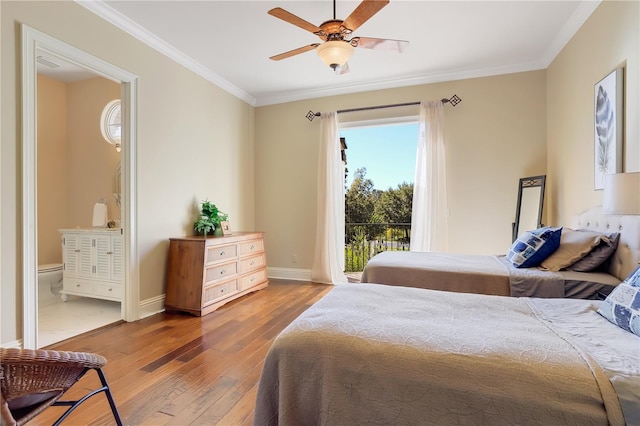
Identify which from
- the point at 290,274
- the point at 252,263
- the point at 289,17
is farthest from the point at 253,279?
the point at 289,17

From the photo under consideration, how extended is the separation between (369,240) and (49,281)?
4575 millimetres

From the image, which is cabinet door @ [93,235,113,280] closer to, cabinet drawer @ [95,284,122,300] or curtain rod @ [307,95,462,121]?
cabinet drawer @ [95,284,122,300]

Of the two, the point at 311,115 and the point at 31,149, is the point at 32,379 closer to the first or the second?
the point at 31,149

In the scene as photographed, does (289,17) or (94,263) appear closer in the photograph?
(289,17)

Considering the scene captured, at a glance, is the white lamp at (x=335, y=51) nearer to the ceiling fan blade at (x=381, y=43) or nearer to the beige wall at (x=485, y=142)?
the ceiling fan blade at (x=381, y=43)

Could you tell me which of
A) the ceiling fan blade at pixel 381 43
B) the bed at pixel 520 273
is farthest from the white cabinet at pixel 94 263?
the ceiling fan blade at pixel 381 43

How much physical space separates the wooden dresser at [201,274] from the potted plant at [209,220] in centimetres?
36

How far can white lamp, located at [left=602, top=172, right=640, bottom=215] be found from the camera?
1.63m

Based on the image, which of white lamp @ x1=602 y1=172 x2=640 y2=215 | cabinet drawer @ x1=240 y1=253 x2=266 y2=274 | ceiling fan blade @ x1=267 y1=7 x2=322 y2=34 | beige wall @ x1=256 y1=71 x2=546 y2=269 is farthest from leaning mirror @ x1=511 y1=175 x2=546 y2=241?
cabinet drawer @ x1=240 y1=253 x2=266 y2=274

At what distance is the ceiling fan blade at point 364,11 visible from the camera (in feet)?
6.62

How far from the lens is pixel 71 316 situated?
10.4ft

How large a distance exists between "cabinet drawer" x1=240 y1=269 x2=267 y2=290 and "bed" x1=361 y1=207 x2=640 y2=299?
188 centimetres

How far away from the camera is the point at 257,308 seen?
3486 mm

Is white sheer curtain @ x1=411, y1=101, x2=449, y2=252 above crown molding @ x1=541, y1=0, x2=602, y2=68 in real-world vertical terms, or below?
below
